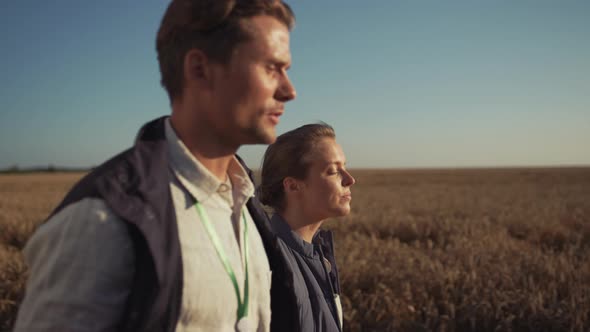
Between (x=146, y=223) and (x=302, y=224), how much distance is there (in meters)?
1.39

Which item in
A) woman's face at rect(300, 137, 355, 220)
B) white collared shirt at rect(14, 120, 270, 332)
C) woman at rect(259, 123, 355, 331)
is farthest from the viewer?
woman's face at rect(300, 137, 355, 220)

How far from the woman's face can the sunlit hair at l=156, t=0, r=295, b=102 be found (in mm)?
1070

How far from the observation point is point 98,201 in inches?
45.7

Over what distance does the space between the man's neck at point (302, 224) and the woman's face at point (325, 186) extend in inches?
1.6

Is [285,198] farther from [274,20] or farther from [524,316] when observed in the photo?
[524,316]

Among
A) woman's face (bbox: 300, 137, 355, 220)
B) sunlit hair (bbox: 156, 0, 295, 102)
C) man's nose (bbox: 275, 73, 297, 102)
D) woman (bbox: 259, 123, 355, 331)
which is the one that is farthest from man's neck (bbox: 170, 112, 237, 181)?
woman's face (bbox: 300, 137, 355, 220)

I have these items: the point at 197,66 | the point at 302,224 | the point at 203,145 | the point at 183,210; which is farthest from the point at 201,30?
the point at 302,224

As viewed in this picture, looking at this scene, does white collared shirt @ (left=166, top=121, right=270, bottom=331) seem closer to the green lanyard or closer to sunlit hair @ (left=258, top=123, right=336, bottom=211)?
the green lanyard

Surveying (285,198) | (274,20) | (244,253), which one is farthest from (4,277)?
(274,20)

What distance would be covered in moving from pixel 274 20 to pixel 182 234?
71 cm

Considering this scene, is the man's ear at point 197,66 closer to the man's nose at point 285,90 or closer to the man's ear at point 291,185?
the man's nose at point 285,90

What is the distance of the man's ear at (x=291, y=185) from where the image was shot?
8.22 ft

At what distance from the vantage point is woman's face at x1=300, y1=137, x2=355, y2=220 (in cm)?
242

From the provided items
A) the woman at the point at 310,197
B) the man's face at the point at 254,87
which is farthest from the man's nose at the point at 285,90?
the woman at the point at 310,197
